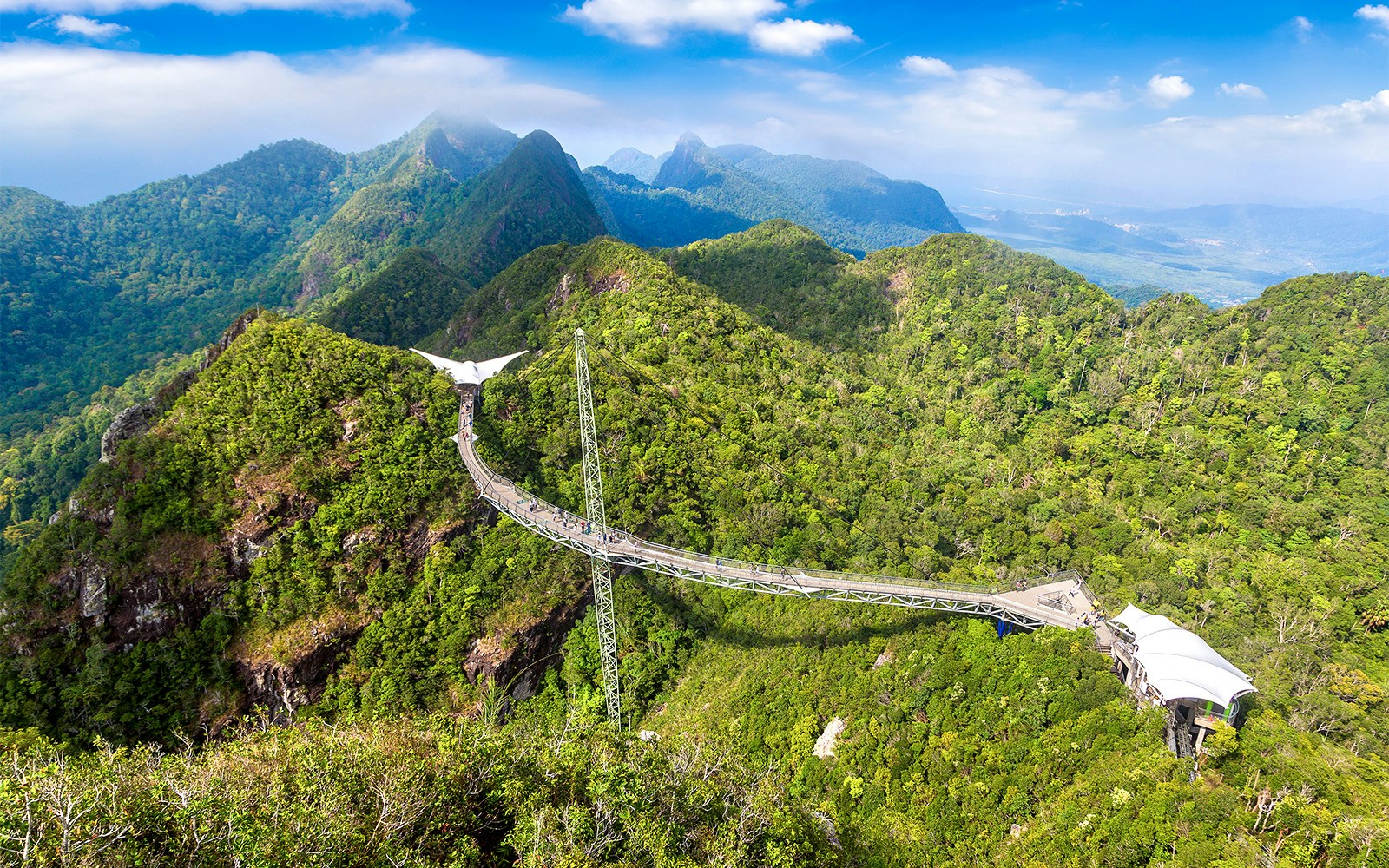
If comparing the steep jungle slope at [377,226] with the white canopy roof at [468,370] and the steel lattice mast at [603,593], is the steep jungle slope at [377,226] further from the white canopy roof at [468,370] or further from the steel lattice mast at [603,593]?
the steel lattice mast at [603,593]

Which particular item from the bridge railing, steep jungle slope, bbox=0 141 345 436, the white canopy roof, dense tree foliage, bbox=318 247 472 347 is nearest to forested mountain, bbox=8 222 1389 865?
the white canopy roof

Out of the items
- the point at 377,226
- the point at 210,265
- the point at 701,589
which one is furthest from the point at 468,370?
the point at 210,265

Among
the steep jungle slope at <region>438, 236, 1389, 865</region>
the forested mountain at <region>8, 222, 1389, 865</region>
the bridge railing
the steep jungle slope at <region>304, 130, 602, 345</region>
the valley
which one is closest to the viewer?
the valley

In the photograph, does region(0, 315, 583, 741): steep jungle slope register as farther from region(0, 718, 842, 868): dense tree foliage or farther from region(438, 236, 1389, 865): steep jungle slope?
region(0, 718, 842, 868): dense tree foliage

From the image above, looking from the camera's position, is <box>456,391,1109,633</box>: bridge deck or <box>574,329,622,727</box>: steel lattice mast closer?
<box>456,391,1109,633</box>: bridge deck

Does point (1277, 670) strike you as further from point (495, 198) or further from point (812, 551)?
point (495, 198)

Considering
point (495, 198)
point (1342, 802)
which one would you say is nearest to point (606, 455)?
point (1342, 802)

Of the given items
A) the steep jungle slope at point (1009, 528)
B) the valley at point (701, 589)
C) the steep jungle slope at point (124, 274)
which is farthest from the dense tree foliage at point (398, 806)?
the steep jungle slope at point (124, 274)

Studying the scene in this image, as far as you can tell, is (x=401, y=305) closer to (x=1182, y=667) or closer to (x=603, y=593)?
(x=603, y=593)
